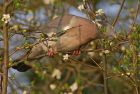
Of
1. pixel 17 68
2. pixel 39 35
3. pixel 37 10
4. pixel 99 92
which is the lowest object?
pixel 99 92

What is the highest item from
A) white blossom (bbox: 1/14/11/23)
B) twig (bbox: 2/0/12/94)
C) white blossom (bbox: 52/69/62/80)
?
white blossom (bbox: 1/14/11/23)

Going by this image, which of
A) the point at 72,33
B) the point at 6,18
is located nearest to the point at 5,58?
the point at 6,18

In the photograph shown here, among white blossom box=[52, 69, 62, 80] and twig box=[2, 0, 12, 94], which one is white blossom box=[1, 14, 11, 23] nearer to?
twig box=[2, 0, 12, 94]

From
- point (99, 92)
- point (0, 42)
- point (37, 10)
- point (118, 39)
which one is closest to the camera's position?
point (118, 39)

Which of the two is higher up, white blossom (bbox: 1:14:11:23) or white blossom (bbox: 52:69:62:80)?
white blossom (bbox: 1:14:11:23)

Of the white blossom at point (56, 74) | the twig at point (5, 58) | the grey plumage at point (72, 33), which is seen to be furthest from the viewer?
the white blossom at point (56, 74)

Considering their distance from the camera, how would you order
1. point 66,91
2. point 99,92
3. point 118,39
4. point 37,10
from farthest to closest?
point 99,92 → point 37,10 → point 66,91 → point 118,39

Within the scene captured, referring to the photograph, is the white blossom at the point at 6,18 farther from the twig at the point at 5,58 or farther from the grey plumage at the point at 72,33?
the grey plumage at the point at 72,33

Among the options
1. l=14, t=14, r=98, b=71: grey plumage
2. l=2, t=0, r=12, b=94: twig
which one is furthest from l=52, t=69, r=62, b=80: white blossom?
l=2, t=0, r=12, b=94: twig

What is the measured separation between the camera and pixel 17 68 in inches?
147

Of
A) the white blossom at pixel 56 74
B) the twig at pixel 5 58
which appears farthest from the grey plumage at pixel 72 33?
the white blossom at pixel 56 74

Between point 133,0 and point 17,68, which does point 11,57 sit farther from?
point 133,0

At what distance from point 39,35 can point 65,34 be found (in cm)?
63

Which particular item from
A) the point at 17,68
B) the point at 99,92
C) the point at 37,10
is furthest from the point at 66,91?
the point at 99,92
